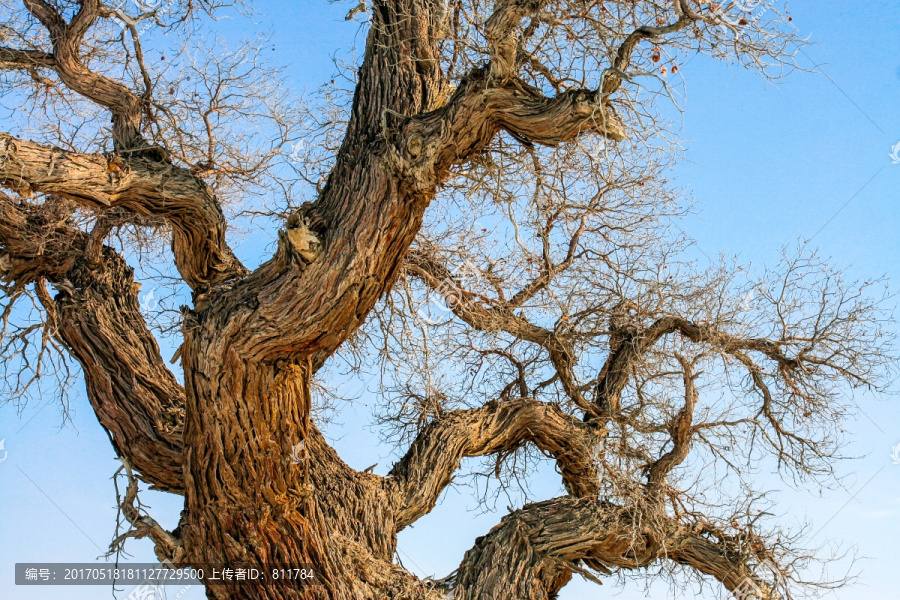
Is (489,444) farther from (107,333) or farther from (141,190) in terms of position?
(141,190)

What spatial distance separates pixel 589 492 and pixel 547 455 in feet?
1.66

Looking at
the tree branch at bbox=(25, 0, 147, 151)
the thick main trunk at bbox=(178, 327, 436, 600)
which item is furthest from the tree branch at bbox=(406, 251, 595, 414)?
the tree branch at bbox=(25, 0, 147, 151)

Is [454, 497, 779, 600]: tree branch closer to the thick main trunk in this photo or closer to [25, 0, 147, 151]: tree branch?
the thick main trunk

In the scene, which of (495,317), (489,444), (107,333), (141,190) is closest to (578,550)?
(489,444)

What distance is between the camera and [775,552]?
6.61m

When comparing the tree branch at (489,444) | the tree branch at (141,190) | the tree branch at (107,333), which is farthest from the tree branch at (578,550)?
the tree branch at (141,190)

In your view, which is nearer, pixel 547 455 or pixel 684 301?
pixel 684 301

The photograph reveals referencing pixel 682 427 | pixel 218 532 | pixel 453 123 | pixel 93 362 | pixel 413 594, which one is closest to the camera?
pixel 453 123

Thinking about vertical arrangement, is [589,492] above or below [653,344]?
below

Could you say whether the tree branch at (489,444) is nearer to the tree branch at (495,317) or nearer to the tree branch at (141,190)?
the tree branch at (495,317)

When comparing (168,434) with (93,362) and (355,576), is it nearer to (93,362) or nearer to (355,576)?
(93,362)

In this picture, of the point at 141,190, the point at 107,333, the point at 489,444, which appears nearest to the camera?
the point at 141,190

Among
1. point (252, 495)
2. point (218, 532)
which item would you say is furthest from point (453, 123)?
point (218, 532)

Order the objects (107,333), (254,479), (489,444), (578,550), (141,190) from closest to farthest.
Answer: (254,479) < (141,190) < (107,333) < (578,550) < (489,444)
